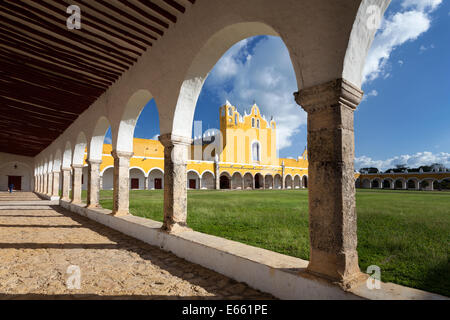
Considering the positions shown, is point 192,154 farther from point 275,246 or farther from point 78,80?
point 275,246

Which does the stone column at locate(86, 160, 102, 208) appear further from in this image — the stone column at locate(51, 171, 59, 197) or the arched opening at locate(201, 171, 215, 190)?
the arched opening at locate(201, 171, 215, 190)

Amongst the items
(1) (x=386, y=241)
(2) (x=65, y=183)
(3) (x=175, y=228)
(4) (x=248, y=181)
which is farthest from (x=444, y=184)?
(2) (x=65, y=183)

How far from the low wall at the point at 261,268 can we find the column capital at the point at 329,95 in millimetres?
1437

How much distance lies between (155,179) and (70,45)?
26.3 meters

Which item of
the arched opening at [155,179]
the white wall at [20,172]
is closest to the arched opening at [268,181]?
the arched opening at [155,179]

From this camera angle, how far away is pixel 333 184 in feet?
6.65

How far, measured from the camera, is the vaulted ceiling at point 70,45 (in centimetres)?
370

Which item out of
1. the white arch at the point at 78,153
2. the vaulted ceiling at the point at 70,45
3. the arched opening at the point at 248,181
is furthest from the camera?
the arched opening at the point at 248,181

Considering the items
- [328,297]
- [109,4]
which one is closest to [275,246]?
[328,297]

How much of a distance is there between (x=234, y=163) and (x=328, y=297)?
30.9 metres

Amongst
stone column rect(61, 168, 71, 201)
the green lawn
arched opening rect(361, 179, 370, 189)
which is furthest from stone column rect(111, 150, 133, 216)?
arched opening rect(361, 179, 370, 189)

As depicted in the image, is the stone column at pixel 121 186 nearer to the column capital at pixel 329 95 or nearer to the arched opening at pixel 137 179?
the column capital at pixel 329 95

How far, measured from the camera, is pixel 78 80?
6.21 m

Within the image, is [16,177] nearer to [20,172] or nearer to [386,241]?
[20,172]
